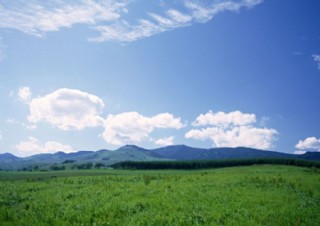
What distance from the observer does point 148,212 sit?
17.0 meters

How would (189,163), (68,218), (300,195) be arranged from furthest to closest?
1. (189,163)
2. (300,195)
3. (68,218)

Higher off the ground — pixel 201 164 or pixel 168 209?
pixel 201 164

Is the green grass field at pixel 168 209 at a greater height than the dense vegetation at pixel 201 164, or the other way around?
the dense vegetation at pixel 201 164

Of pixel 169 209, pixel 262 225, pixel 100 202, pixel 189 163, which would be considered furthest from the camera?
pixel 189 163

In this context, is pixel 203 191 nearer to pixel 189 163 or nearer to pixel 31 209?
pixel 31 209

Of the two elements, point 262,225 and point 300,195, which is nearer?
point 262,225

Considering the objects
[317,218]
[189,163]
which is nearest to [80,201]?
[317,218]

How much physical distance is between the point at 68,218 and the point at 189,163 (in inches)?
6374

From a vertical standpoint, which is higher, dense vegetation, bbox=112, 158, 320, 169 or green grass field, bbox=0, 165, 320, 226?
dense vegetation, bbox=112, 158, 320, 169

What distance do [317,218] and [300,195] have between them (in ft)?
26.1

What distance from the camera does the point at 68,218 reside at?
16391 millimetres

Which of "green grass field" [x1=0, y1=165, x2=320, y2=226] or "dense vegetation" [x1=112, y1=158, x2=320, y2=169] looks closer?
"green grass field" [x1=0, y1=165, x2=320, y2=226]

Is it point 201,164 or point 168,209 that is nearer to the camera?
point 168,209

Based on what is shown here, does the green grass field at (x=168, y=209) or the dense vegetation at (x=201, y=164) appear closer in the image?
the green grass field at (x=168, y=209)
